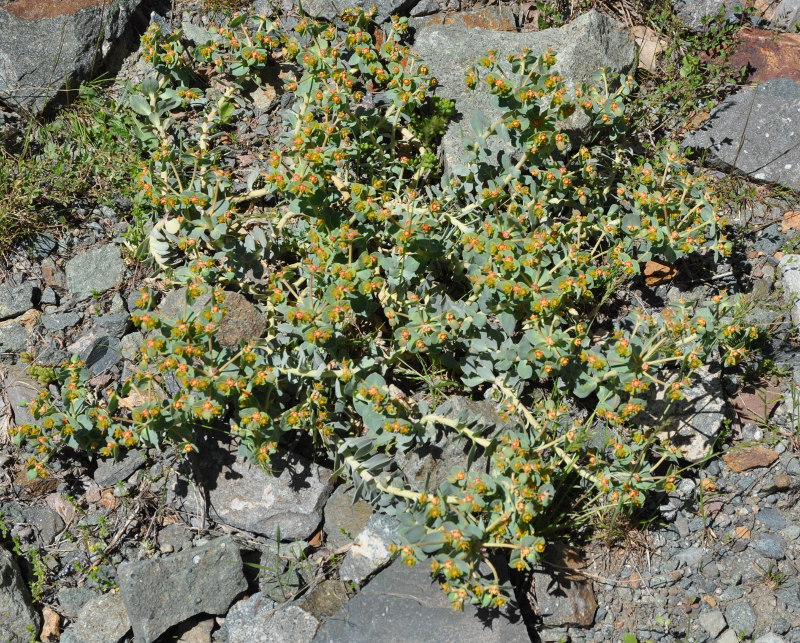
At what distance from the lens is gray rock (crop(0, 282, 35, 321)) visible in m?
5.12

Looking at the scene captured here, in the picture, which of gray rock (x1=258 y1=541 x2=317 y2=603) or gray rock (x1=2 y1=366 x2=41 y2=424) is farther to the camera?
gray rock (x1=2 y1=366 x2=41 y2=424)

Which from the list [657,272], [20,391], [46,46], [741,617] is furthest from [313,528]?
[46,46]

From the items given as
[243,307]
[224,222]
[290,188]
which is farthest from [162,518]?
[290,188]

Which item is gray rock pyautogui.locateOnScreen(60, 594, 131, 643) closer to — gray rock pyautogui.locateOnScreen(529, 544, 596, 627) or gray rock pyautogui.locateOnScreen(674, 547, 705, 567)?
gray rock pyautogui.locateOnScreen(529, 544, 596, 627)

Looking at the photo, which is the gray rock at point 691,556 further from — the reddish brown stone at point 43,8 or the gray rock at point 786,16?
the reddish brown stone at point 43,8

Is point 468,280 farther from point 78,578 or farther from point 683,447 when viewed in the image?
point 78,578

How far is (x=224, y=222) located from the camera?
4.59 m

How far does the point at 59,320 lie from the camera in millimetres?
5109

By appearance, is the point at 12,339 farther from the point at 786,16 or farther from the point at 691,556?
the point at 786,16

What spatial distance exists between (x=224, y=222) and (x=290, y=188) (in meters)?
0.49

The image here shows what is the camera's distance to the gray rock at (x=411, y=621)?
4.07 m

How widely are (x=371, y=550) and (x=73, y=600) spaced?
66.6 inches

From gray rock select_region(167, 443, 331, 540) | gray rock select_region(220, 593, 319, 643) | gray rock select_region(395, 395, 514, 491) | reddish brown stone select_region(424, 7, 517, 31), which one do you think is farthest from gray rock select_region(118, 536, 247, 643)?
reddish brown stone select_region(424, 7, 517, 31)

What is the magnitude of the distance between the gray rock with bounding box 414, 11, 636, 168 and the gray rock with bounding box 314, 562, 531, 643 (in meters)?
2.75
